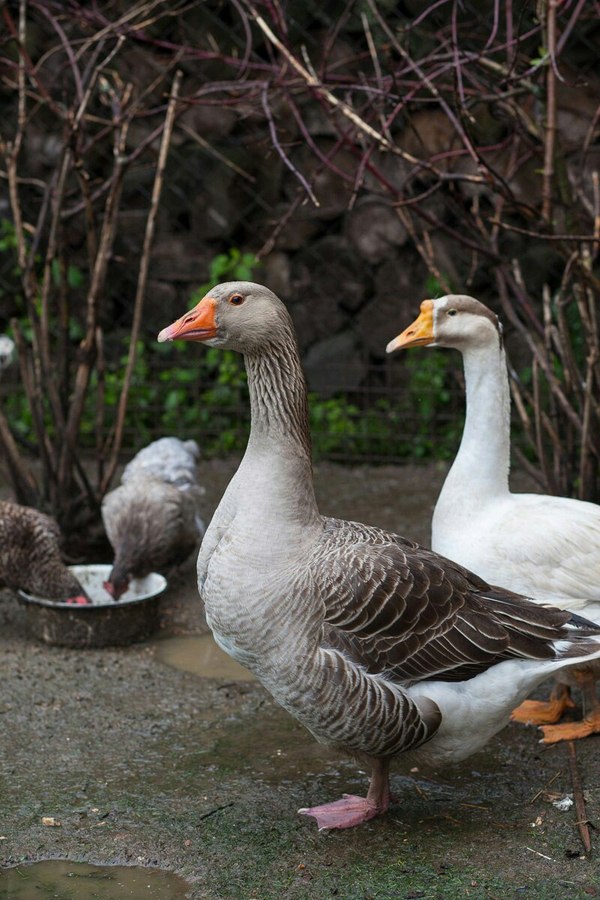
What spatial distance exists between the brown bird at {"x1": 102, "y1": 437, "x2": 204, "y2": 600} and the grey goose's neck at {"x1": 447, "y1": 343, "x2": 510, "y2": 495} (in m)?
1.77

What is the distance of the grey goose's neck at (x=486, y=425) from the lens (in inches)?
160

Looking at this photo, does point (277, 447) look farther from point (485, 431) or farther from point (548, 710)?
point (548, 710)

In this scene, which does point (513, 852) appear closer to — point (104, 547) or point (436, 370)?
point (104, 547)

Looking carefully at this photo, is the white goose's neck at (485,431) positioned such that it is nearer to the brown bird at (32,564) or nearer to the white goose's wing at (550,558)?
the white goose's wing at (550,558)

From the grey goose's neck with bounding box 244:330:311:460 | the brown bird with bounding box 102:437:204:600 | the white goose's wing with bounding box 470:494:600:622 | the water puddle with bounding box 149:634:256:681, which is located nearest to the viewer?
the grey goose's neck with bounding box 244:330:311:460

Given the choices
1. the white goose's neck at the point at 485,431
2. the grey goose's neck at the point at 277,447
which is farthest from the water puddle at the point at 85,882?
the white goose's neck at the point at 485,431

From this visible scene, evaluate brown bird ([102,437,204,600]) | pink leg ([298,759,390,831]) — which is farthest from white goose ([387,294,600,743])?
brown bird ([102,437,204,600])

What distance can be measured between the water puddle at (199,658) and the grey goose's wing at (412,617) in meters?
1.42

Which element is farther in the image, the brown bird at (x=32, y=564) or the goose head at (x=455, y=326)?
the brown bird at (x=32, y=564)

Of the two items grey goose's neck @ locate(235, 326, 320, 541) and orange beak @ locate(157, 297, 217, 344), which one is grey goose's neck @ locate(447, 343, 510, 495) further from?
orange beak @ locate(157, 297, 217, 344)

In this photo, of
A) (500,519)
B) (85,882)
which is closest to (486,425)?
(500,519)

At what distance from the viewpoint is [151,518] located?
534 cm

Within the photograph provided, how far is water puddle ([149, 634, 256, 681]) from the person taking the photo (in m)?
4.59

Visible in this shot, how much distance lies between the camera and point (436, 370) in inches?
299
